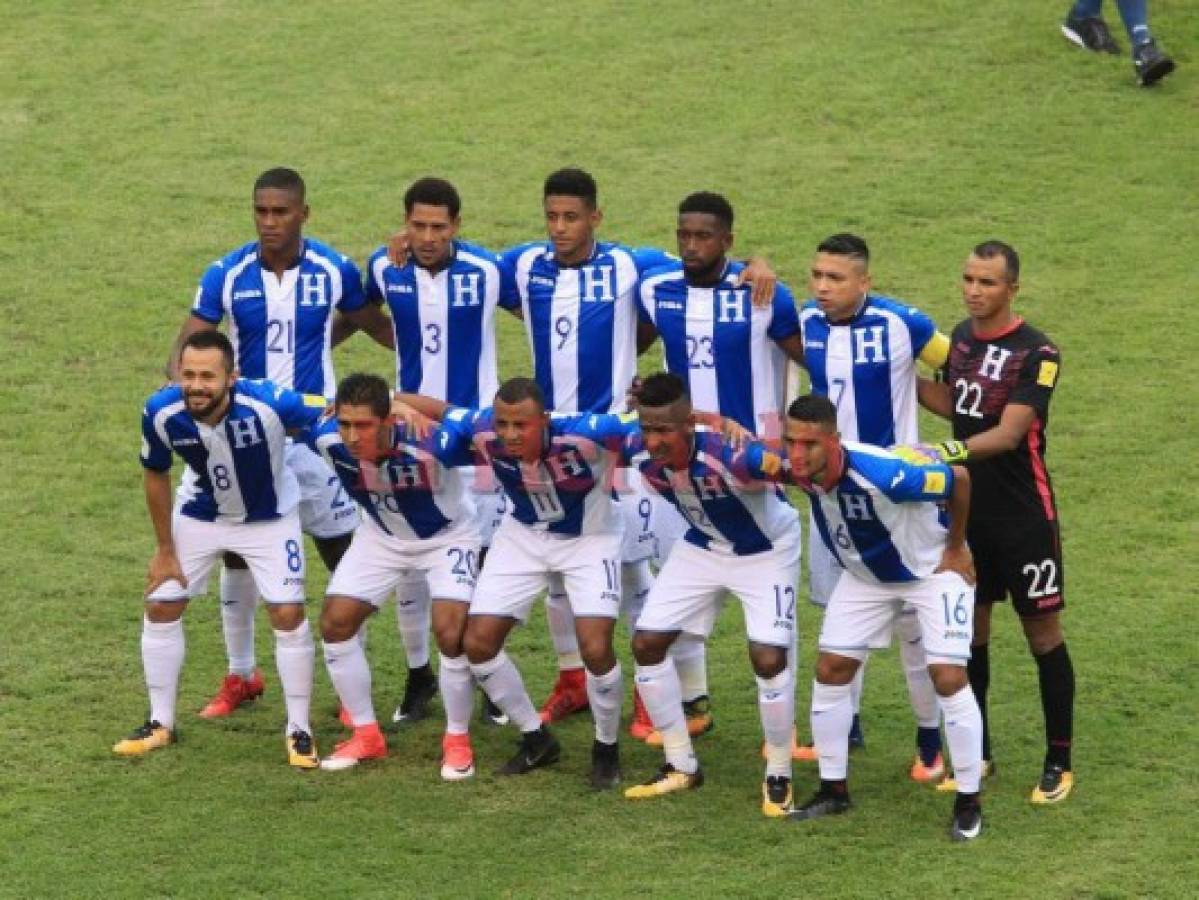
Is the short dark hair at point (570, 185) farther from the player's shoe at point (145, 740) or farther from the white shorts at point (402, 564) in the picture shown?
the player's shoe at point (145, 740)

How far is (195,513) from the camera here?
11008 mm

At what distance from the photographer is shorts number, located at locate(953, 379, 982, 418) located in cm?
1012

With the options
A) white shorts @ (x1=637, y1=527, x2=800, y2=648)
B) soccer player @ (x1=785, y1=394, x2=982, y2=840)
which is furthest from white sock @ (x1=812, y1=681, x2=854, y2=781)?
white shorts @ (x1=637, y1=527, x2=800, y2=648)

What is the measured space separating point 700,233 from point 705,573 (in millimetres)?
1469

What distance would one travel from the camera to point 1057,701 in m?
10.2

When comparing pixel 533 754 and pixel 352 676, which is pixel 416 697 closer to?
pixel 352 676

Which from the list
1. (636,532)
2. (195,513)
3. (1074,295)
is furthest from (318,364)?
(1074,295)

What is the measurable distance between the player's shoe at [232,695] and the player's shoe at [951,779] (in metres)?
3.23

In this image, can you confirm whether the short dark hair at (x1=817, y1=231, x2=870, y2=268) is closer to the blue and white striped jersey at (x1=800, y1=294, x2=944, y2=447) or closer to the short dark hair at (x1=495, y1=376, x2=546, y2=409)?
the blue and white striped jersey at (x1=800, y1=294, x2=944, y2=447)

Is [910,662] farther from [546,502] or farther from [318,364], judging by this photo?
[318,364]

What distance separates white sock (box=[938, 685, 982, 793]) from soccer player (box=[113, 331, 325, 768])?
2.80 m

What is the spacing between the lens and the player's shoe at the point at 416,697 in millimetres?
11453

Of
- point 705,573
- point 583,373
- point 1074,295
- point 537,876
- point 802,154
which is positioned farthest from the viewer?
point 802,154

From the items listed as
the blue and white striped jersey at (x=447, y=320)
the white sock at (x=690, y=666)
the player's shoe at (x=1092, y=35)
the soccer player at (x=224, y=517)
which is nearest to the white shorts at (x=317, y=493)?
the soccer player at (x=224, y=517)
